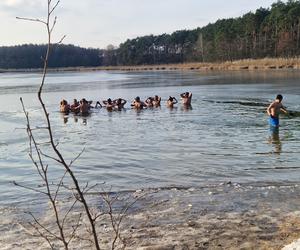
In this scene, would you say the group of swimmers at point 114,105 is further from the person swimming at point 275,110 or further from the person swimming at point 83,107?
the person swimming at point 275,110

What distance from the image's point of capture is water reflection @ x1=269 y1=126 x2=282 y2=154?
1556 centimetres

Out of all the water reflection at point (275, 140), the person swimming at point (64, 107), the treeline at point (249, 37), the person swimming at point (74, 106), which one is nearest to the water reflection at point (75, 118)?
the person swimming at point (64, 107)

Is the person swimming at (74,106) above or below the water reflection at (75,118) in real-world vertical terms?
above

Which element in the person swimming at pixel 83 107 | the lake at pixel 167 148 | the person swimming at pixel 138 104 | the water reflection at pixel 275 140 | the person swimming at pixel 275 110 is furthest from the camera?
the person swimming at pixel 138 104

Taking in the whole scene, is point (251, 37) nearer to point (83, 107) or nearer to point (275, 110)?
point (83, 107)

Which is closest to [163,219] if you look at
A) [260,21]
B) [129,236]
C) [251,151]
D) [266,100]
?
[129,236]

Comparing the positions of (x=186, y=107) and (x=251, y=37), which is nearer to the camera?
(x=186, y=107)

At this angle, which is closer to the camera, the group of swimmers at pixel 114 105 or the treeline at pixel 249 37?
the group of swimmers at pixel 114 105

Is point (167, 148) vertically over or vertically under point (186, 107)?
over

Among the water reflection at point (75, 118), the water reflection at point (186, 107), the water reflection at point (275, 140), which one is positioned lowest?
the water reflection at point (75, 118)

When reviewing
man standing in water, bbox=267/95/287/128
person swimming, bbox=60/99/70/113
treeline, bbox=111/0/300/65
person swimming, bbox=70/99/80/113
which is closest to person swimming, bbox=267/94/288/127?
man standing in water, bbox=267/95/287/128

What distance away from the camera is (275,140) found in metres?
17.2

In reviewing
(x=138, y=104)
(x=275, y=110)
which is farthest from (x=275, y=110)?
(x=138, y=104)

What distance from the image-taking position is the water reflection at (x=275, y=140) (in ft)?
51.0
